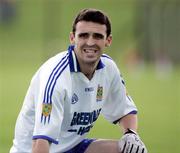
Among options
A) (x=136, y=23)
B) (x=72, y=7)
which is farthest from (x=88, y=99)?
(x=72, y=7)

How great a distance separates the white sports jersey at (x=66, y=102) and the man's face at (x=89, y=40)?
0.09 meters

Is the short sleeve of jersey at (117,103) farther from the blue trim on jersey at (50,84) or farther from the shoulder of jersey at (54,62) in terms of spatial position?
the blue trim on jersey at (50,84)

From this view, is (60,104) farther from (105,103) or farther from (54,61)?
(105,103)

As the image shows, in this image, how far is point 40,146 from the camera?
23.9 feet

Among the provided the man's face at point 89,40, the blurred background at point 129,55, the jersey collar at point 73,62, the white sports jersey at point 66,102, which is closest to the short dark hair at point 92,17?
the man's face at point 89,40

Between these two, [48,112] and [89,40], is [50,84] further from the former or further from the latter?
[89,40]

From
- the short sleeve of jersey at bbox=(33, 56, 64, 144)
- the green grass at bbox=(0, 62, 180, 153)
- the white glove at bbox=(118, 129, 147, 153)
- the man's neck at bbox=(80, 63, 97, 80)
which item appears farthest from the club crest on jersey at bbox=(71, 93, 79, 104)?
the green grass at bbox=(0, 62, 180, 153)

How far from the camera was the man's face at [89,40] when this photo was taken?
770cm

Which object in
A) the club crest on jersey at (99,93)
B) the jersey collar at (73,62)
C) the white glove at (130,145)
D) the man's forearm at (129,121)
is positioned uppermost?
the jersey collar at (73,62)

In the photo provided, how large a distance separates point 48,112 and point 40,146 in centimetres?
28

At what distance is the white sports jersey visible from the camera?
291 inches

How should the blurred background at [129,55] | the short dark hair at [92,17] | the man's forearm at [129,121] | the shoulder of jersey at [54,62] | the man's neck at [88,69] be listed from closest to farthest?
the shoulder of jersey at [54,62], the short dark hair at [92,17], the man's neck at [88,69], the man's forearm at [129,121], the blurred background at [129,55]

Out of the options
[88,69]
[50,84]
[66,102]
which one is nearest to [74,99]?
[66,102]

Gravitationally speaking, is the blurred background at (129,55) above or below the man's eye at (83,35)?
below
